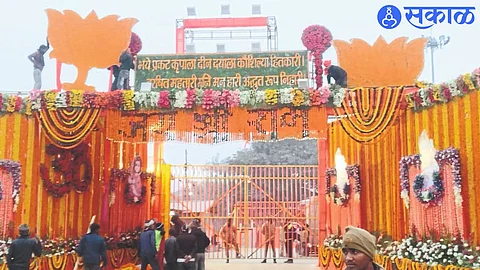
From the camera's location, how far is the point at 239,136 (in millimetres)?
9117

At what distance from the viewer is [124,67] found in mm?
9906

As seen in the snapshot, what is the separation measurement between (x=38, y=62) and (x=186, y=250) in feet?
13.6

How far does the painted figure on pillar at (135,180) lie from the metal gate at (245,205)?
7.08 feet

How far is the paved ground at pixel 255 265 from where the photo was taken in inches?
498

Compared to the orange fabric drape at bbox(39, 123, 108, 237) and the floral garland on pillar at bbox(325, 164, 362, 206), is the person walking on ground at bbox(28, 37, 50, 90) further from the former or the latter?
the floral garland on pillar at bbox(325, 164, 362, 206)

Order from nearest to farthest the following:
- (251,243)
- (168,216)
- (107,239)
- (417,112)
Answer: (417,112), (107,239), (168,216), (251,243)

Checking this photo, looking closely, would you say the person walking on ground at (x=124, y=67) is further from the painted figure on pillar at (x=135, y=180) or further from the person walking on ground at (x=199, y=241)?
the person walking on ground at (x=199, y=241)

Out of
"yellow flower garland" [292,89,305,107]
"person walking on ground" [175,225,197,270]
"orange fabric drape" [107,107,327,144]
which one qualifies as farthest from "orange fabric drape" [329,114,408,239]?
"person walking on ground" [175,225,197,270]

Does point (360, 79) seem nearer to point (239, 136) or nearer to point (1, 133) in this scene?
point (239, 136)

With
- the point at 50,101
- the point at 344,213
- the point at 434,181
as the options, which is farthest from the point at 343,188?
the point at 50,101

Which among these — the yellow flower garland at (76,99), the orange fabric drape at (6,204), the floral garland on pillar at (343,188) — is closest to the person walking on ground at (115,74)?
the yellow flower garland at (76,99)

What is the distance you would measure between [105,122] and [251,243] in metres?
6.60

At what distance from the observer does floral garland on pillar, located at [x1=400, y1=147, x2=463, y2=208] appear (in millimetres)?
6898

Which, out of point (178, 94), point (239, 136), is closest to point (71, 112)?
point (178, 94)
